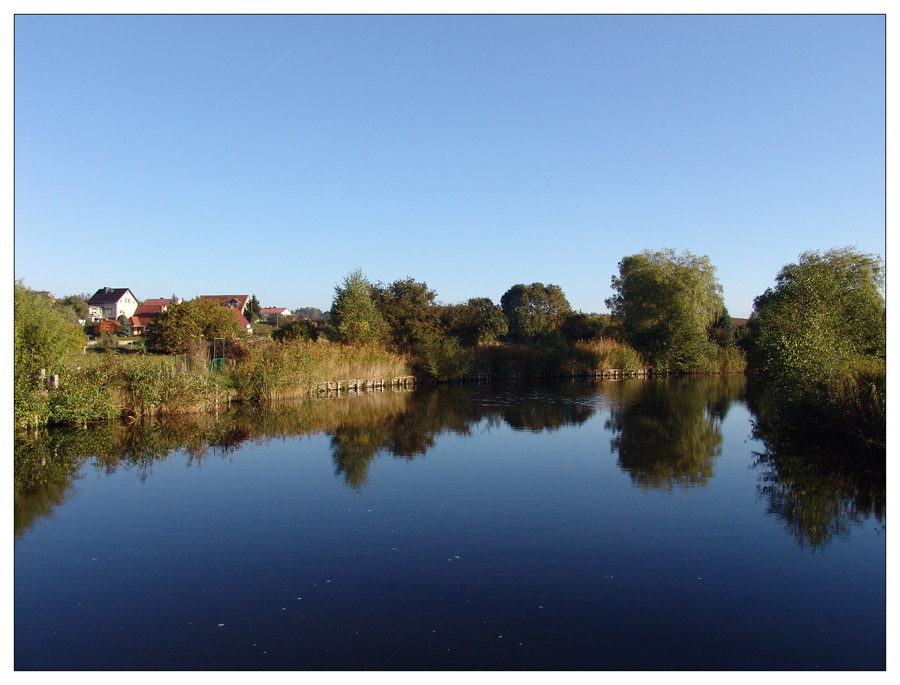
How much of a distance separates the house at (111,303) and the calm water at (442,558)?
7409 cm

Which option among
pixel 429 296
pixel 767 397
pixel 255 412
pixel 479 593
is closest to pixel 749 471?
pixel 479 593

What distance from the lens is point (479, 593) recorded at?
6.00 metres

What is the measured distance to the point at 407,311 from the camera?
35.9 metres

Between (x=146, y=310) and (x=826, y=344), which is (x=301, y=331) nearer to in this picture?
(x=826, y=344)

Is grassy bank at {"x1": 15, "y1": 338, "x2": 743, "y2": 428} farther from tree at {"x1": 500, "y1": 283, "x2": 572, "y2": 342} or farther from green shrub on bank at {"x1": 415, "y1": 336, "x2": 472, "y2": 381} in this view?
tree at {"x1": 500, "y1": 283, "x2": 572, "y2": 342}

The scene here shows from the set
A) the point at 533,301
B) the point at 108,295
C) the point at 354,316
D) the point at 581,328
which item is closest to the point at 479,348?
the point at 354,316

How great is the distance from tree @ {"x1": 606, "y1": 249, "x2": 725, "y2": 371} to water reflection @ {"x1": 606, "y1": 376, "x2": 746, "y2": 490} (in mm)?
9581

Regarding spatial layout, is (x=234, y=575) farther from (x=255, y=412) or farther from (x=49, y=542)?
(x=255, y=412)

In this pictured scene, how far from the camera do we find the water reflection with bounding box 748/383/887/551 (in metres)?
8.12

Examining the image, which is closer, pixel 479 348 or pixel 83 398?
Answer: pixel 83 398

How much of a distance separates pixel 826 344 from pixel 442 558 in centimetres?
1111

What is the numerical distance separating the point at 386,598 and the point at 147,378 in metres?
13.7

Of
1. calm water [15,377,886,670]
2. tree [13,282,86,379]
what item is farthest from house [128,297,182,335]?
calm water [15,377,886,670]

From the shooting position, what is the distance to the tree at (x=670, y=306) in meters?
38.8
